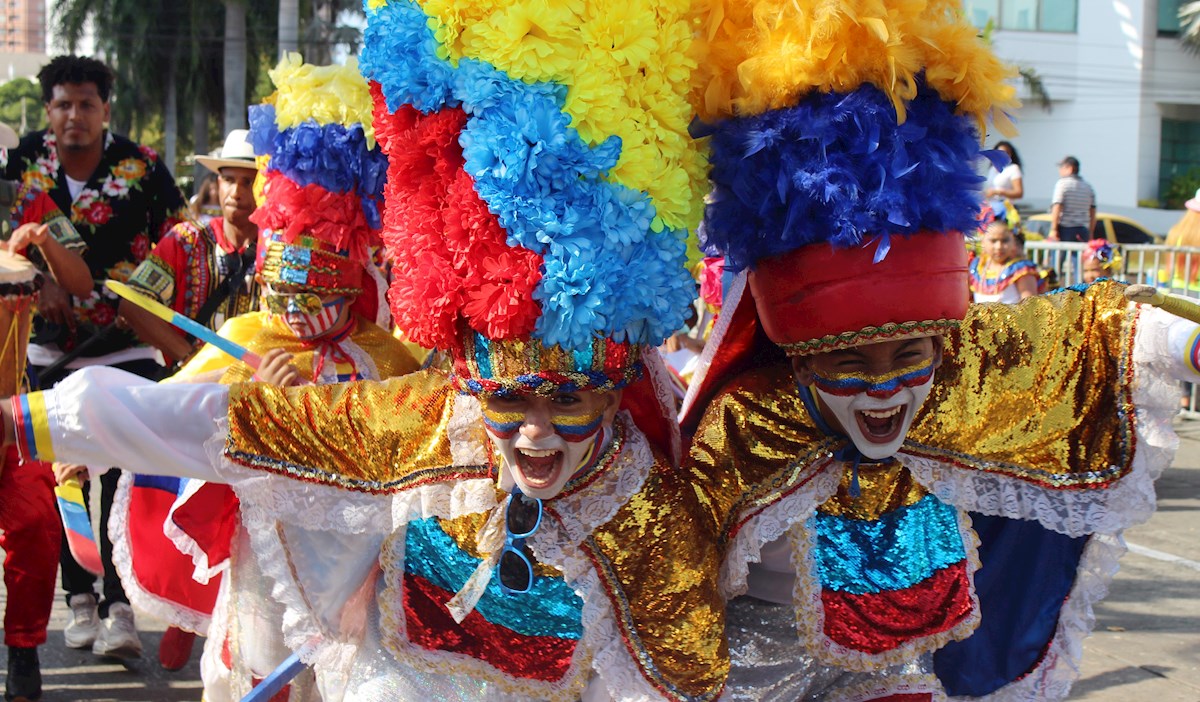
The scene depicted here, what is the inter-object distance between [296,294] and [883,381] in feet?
7.25

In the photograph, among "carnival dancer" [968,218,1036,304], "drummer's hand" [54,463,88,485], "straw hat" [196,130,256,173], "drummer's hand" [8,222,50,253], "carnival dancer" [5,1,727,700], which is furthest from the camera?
"carnival dancer" [968,218,1036,304]

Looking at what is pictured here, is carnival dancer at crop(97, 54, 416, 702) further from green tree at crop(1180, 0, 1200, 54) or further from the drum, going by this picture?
green tree at crop(1180, 0, 1200, 54)

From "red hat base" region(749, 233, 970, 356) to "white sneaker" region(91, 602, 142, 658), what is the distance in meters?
3.21

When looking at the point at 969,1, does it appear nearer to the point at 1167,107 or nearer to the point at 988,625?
the point at 1167,107

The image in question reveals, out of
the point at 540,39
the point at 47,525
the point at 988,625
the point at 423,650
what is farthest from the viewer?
the point at 47,525

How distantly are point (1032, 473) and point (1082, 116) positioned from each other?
1080 inches

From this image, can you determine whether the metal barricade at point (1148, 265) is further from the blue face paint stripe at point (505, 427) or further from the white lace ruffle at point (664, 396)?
the blue face paint stripe at point (505, 427)

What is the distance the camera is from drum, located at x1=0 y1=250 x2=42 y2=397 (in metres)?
3.78

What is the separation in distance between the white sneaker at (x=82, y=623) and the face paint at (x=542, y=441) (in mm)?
→ 3015

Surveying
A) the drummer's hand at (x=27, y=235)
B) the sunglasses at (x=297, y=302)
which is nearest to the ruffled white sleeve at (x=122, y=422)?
the sunglasses at (x=297, y=302)

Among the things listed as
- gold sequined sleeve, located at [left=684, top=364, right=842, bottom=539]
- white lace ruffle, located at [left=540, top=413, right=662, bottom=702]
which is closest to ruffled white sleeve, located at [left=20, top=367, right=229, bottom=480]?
white lace ruffle, located at [left=540, top=413, right=662, bottom=702]

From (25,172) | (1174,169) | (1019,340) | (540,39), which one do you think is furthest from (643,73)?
(1174,169)

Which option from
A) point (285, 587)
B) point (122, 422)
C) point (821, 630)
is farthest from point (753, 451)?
point (122, 422)

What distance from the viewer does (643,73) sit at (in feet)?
8.36
